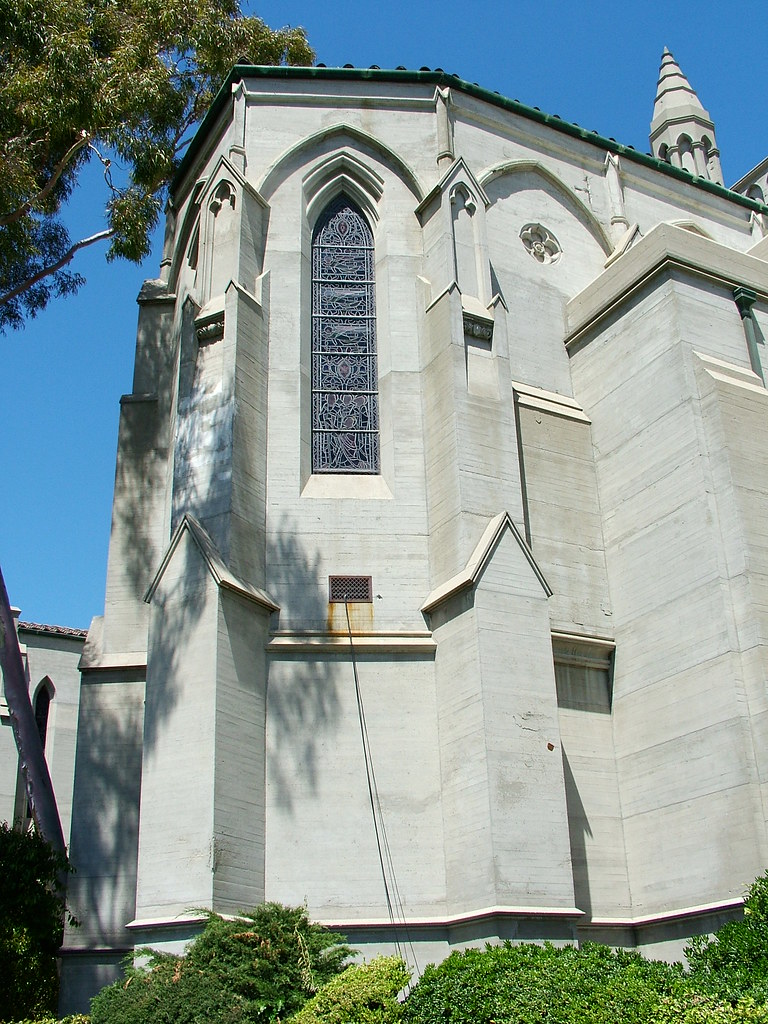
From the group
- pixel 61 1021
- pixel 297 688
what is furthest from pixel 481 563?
pixel 61 1021

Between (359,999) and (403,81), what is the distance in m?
14.8

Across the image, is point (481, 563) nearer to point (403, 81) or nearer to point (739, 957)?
point (739, 957)

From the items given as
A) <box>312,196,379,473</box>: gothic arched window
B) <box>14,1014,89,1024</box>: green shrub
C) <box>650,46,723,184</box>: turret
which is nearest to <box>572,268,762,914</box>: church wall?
<box>312,196,379,473</box>: gothic arched window

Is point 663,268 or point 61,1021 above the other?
point 663,268

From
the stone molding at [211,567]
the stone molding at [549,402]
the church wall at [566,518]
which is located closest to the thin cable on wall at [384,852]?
the stone molding at [211,567]

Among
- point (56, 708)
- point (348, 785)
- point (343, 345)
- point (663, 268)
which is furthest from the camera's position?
point (56, 708)

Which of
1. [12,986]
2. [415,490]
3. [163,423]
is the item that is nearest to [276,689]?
[415,490]

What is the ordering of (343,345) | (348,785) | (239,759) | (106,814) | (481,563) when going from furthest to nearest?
(343,345)
(106,814)
(481,563)
(348,785)
(239,759)

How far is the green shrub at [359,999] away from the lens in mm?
9852

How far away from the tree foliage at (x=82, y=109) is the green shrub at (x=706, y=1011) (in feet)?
48.5

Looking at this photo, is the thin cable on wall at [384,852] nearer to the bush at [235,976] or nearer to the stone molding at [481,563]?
the stone molding at [481,563]

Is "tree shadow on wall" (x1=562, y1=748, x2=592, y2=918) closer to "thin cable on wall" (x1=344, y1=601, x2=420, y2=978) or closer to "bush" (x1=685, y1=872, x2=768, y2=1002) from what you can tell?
"thin cable on wall" (x1=344, y1=601, x2=420, y2=978)

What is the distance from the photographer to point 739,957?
408 inches

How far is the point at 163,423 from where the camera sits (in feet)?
61.9
